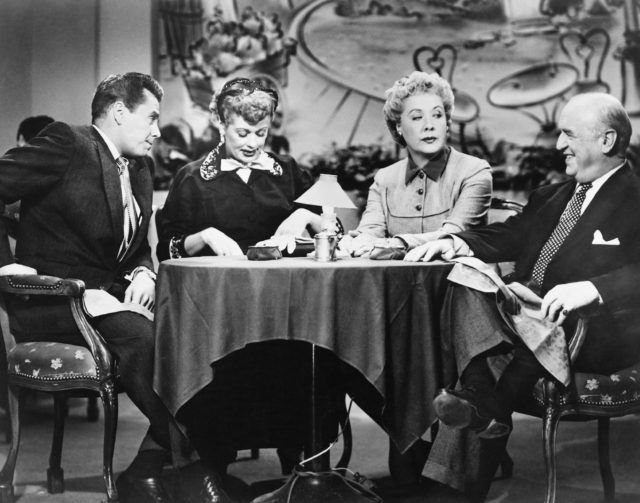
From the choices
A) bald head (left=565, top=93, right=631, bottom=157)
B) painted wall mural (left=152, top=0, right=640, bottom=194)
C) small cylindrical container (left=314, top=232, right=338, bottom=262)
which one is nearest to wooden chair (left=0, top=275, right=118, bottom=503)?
small cylindrical container (left=314, top=232, right=338, bottom=262)

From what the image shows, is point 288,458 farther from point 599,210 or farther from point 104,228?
point 599,210

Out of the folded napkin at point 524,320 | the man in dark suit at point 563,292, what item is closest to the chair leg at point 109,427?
the man in dark suit at point 563,292

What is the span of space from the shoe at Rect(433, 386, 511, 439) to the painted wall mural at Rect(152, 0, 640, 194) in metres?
3.03

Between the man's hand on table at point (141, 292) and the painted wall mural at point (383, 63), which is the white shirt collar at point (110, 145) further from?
the painted wall mural at point (383, 63)

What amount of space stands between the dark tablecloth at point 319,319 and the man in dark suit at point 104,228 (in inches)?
13.9

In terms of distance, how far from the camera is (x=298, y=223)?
4.13 m

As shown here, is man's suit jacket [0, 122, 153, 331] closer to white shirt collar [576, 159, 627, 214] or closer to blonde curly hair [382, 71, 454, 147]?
blonde curly hair [382, 71, 454, 147]

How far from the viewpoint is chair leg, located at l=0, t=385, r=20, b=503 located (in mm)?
3592

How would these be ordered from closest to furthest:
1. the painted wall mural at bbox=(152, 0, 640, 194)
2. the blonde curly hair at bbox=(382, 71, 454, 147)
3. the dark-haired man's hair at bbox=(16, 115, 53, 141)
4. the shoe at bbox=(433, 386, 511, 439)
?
the shoe at bbox=(433, 386, 511, 439) → the blonde curly hair at bbox=(382, 71, 454, 147) → the dark-haired man's hair at bbox=(16, 115, 53, 141) → the painted wall mural at bbox=(152, 0, 640, 194)

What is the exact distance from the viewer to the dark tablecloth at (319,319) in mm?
3100

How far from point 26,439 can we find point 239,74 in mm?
2869

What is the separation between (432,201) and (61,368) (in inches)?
70.4

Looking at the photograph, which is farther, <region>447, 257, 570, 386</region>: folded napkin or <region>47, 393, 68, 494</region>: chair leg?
<region>47, 393, 68, 494</region>: chair leg

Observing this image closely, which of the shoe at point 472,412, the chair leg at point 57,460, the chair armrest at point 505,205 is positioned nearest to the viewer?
the shoe at point 472,412
